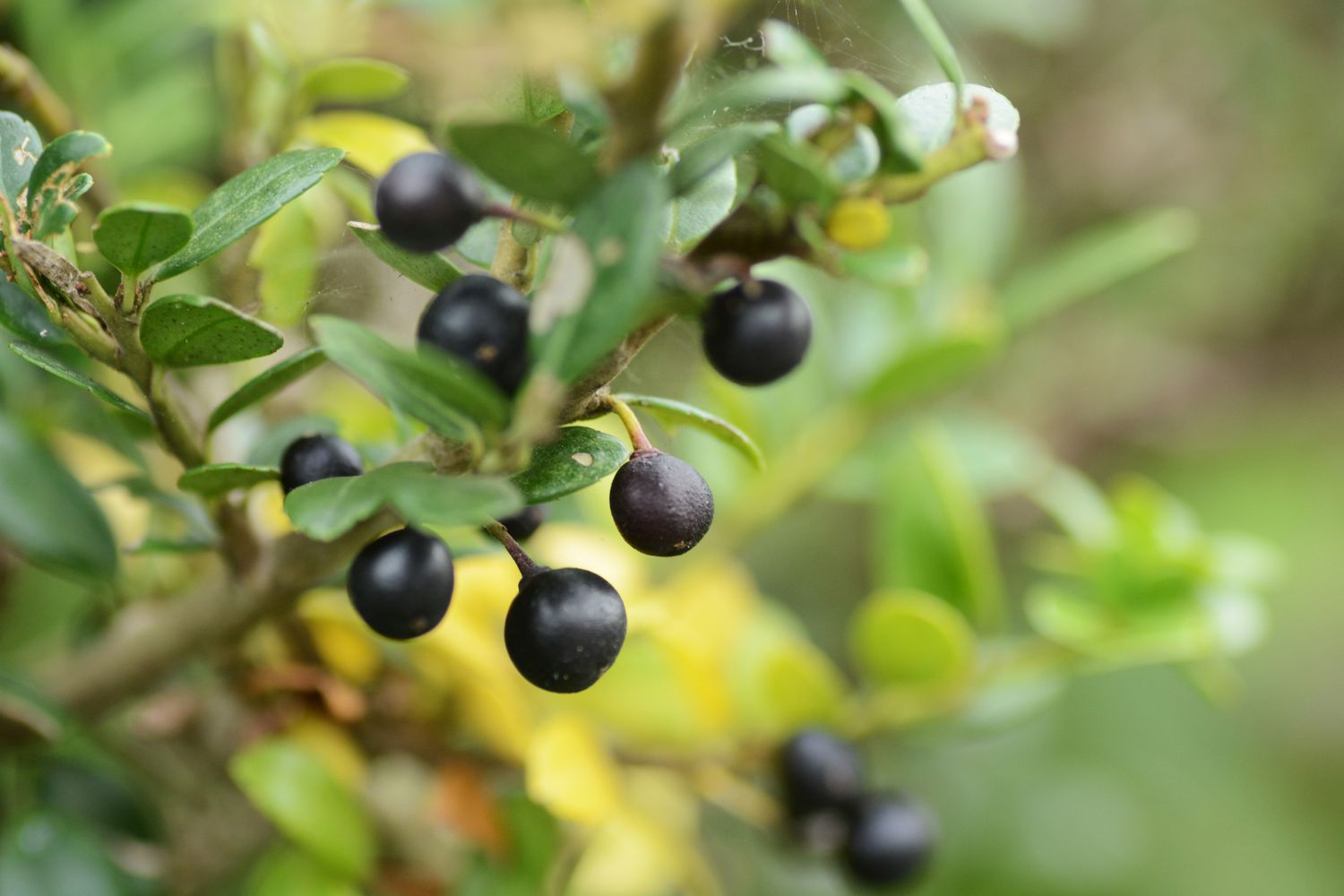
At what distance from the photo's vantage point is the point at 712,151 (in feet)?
1.11

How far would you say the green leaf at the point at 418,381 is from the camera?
0.33 m

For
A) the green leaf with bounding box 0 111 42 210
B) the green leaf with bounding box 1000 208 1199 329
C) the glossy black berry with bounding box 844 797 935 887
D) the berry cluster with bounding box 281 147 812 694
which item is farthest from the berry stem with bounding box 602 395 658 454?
the green leaf with bounding box 1000 208 1199 329

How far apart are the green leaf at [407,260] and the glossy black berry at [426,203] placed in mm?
40

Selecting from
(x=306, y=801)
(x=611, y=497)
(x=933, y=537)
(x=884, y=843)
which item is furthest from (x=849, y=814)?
(x=611, y=497)

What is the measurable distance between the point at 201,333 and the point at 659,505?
0.61 feet

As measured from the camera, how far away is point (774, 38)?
1.22 feet

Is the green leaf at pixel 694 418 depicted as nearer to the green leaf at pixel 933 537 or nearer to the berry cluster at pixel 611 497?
the berry cluster at pixel 611 497

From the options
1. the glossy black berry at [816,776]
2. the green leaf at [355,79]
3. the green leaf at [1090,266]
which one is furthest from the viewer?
the green leaf at [1090,266]

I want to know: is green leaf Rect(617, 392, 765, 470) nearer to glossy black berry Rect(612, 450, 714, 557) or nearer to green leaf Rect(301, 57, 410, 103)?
glossy black berry Rect(612, 450, 714, 557)

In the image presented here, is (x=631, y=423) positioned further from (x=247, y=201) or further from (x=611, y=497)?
(x=247, y=201)

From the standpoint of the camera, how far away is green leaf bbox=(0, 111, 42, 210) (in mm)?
403

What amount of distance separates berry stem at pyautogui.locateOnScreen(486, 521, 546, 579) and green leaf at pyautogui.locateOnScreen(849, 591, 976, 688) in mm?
407

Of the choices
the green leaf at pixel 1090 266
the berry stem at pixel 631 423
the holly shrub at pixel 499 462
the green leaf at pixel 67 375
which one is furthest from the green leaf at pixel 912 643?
the green leaf at pixel 67 375

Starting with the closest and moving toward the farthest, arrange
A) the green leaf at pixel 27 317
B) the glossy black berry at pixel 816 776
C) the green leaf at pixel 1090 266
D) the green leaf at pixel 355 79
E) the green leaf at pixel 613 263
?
1. the green leaf at pixel 613 263
2. the green leaf at pixel 27 317
3. the green leaf at pixel 355 79
4. the glossy black berry at pixel 816 776
5. the green leaf at pixel 1090 266
